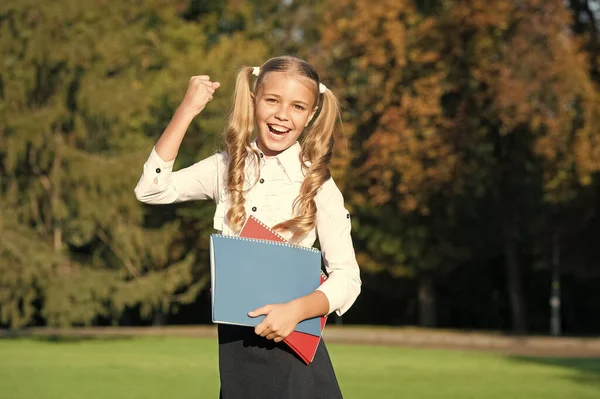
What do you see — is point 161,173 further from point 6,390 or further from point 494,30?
point 494,30

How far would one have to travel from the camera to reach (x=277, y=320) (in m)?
3.32

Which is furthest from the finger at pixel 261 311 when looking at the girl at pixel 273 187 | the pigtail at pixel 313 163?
the pigtail at pixel 313 163

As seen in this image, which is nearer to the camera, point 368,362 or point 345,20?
point 368,362

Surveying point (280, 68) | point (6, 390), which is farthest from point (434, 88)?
point (280, 68)

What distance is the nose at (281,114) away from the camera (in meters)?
3.75

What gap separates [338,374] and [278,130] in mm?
14583

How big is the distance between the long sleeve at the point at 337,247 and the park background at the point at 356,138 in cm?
2013

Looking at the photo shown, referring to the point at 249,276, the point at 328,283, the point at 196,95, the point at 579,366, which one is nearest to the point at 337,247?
the point at 328,283

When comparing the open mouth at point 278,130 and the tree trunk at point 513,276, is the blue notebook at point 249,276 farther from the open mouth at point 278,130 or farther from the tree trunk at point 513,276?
the tree trunk at point 513,276

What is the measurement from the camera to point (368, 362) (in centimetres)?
2147

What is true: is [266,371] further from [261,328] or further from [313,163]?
[313,163]

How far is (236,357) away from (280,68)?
0.99 m

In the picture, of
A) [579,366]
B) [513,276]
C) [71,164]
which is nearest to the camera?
[579,366]

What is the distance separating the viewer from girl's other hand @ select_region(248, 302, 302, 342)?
3.32 metres
